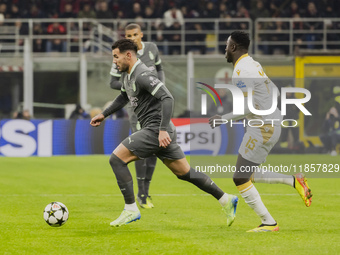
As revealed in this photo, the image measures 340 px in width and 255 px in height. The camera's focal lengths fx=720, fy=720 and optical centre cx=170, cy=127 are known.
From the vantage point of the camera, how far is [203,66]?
2481cm

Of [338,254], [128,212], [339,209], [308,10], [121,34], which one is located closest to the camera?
[338,254]

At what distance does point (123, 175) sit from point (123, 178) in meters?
0.03

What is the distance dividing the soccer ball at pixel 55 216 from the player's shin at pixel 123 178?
73 cm

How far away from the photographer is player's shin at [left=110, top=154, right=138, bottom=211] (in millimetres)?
7574

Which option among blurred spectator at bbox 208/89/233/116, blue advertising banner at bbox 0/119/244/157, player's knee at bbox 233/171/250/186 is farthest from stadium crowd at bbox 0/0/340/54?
player's knee at bbox 233/171/250/186

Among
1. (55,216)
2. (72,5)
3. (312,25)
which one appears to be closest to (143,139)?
(55,216)

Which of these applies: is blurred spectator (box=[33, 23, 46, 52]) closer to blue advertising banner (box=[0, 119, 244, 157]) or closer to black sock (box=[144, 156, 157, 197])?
blue advertising banner (box=[0, 119, 244, 157])

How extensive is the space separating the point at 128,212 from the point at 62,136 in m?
11.6

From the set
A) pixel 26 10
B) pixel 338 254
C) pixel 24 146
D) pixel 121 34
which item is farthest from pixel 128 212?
pixel 26 10

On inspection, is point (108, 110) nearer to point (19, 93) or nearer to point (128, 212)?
point (128, 212)

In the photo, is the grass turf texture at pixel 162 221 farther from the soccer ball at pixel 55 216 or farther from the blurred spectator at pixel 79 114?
the blurred spectator at pixel 79 114

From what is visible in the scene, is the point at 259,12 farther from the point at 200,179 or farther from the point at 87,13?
the point at 200,179

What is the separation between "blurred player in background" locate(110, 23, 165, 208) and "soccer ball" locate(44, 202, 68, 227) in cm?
194

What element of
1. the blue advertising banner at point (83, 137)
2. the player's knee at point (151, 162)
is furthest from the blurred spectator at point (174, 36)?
the player's knee at point (151, 162)
